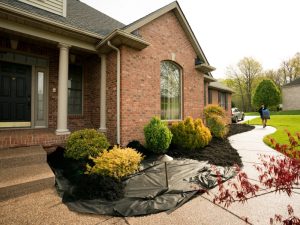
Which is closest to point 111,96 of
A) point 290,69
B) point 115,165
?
point 115,165

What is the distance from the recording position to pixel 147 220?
248 cm

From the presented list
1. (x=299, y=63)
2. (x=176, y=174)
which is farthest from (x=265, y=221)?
(x=299, y=63)

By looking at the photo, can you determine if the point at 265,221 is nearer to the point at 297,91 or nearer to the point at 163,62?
the point at 163,62

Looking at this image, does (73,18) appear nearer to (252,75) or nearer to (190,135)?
(190,135)

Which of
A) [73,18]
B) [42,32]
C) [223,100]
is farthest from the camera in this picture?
[223,100]

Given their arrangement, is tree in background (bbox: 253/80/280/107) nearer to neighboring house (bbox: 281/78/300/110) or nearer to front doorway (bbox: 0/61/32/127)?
neighboring house (bbox: 281/78/300/110)

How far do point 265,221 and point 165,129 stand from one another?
12.1ft

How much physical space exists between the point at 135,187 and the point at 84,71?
5948mm

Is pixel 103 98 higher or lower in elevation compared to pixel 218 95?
lower

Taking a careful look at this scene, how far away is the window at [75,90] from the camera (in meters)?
7.26

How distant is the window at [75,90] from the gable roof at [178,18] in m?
2.86

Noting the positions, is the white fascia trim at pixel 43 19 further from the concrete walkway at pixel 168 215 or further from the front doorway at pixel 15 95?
the concrete walkway at pixel 168 215

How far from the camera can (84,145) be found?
4758mm

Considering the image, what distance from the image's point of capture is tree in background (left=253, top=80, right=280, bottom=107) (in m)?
31.5
